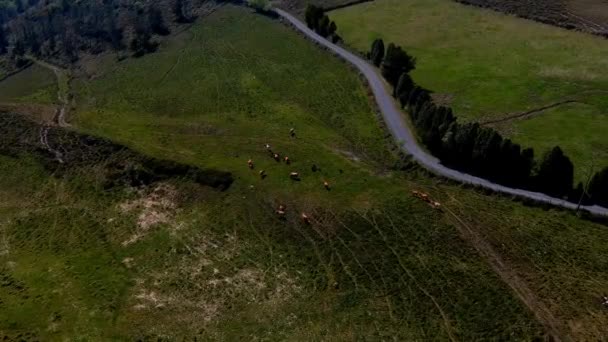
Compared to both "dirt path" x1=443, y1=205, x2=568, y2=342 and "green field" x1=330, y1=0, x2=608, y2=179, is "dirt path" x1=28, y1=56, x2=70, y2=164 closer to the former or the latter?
"dirt path" x1=443, y1=205, x2=568, y2=342

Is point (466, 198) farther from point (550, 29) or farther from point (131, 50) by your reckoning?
point (131, 50)

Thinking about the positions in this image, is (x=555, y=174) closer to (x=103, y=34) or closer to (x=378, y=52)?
(x=378, y=52)

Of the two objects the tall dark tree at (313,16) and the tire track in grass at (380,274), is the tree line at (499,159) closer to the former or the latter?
the tire track in grass at (380,274)

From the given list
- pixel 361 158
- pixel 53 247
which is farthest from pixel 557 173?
pixel 53 247

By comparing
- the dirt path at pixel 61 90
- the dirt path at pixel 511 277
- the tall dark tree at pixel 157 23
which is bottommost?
the dirt path at pixel 61 90

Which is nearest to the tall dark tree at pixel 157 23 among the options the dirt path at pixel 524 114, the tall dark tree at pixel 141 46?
the tall dark tree at pixel 141 46

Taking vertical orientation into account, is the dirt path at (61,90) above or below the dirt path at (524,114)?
below

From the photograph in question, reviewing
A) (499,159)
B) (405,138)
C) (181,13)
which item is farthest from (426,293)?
(181,13)
